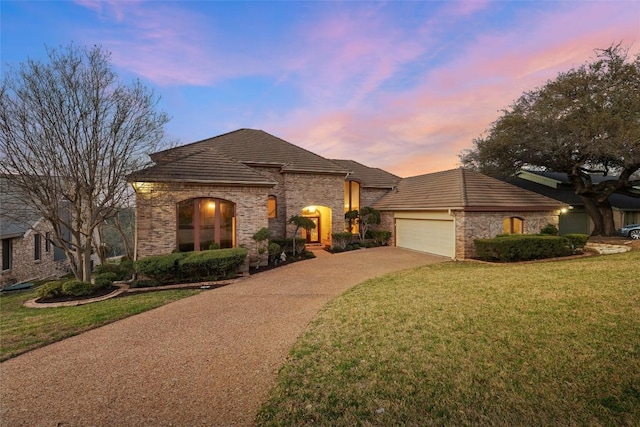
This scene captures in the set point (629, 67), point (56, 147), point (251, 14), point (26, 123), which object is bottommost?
point (56, 147)

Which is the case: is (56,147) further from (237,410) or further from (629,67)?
(629,67)

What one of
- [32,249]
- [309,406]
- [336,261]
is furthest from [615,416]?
[32,249]

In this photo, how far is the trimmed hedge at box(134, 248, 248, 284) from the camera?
894 cm

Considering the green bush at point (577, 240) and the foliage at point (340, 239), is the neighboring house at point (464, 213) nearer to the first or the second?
the green bush at point (577, 240)

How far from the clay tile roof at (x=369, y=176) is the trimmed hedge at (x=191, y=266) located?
38.7 ft

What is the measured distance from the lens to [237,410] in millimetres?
2973

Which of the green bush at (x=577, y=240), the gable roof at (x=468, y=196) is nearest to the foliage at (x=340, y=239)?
the gable roof at (x=468, y=196)

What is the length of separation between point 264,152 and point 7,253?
49.3ft

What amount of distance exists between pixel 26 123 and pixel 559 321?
550 inches

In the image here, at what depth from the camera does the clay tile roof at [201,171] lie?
10.6 metres

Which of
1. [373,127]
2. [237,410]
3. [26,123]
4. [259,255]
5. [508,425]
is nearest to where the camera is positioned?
[508,425]

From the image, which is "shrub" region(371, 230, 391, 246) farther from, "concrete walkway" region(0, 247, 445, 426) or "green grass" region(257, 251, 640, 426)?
"concrete walkway" region(0, 247, 445, 426)

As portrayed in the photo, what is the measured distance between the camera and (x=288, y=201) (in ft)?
52.3

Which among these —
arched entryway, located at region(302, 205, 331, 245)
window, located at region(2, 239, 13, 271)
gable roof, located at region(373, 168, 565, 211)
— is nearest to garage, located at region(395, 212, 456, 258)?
gable roof, located at region(373, 168, 565, 211)
